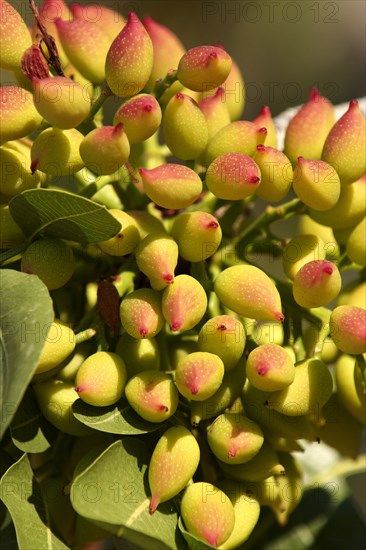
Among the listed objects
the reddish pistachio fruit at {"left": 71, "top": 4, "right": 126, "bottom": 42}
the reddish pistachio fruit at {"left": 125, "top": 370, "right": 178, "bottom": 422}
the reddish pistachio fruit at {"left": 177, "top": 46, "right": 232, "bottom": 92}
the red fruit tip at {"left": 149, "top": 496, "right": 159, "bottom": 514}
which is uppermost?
the reddish pistachio fruit at {"left": 177, "top": 46, "right": 232, "bottom": 92}

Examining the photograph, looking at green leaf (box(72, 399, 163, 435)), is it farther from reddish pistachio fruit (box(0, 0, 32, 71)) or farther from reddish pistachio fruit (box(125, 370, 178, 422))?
reddish pistachio fruit (box(0, 0, 32, 71))

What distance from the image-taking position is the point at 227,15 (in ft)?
9.17

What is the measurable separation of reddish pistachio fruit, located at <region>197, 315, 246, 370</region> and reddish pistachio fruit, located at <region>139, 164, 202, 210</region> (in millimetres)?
159

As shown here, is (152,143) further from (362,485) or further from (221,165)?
(362,485)

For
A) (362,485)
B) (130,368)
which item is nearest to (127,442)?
(130,368)

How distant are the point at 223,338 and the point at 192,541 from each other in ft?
0.80

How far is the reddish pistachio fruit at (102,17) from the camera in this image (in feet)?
3.97

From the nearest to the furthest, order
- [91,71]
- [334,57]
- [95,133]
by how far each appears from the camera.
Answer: [95,133] < [91,71] < [334,57]

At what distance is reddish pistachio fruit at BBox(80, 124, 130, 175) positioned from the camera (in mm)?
931

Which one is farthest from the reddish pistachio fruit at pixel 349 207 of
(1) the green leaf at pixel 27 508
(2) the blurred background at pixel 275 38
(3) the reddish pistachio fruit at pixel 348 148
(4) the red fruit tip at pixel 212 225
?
(2) the blurred background at pixel 275 38

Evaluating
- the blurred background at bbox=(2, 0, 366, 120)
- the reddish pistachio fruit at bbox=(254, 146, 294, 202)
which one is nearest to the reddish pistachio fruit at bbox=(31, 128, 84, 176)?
the reddish pistachio fruit at bbox=(254, 146, 294, 202)

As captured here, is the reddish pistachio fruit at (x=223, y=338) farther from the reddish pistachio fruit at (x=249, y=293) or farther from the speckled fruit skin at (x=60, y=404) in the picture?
the speckled fruit skin at (x=60, y=404)

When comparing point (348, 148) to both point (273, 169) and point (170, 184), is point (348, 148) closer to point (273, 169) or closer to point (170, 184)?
point (273, 169)

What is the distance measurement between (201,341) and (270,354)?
9 centimetres
